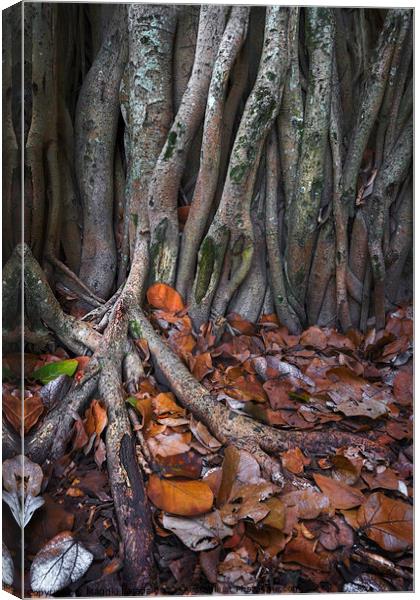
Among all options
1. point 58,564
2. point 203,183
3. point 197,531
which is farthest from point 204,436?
point 203,183

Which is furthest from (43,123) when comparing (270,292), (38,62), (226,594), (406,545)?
(406,545)

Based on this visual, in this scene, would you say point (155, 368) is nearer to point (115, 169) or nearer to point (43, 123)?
point (115, 169)

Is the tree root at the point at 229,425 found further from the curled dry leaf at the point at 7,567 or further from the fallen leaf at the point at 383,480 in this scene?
the curled dry leaf at the point at 7,567

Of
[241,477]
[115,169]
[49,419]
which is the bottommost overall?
[241,477]

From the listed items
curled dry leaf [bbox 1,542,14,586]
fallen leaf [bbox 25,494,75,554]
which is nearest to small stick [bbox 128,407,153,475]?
fallen leaf [bbox 25,494,75,554]

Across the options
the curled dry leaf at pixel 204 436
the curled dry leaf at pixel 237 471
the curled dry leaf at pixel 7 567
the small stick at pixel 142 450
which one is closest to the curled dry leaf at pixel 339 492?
the curled dry leaf at pixel 237 471

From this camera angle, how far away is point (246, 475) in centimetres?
252

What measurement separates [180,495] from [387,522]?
30.2 inches

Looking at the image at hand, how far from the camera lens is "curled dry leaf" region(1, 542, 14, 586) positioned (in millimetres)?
2465

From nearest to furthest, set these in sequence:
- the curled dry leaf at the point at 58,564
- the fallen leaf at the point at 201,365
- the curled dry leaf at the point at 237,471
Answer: the curled dry leaf at the point at 58,564 → the curled dry leaf at the point at 237,471 → the fallen leaf at the point at 201,365

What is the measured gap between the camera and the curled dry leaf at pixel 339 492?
2.53 m

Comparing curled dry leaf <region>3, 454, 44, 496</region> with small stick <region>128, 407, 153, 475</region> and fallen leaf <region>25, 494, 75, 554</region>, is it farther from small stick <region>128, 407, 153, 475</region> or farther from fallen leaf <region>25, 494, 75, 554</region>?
small stick <region>128, 407, 153, 475</region>

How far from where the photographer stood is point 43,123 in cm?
255

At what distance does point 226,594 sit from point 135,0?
216 cm
